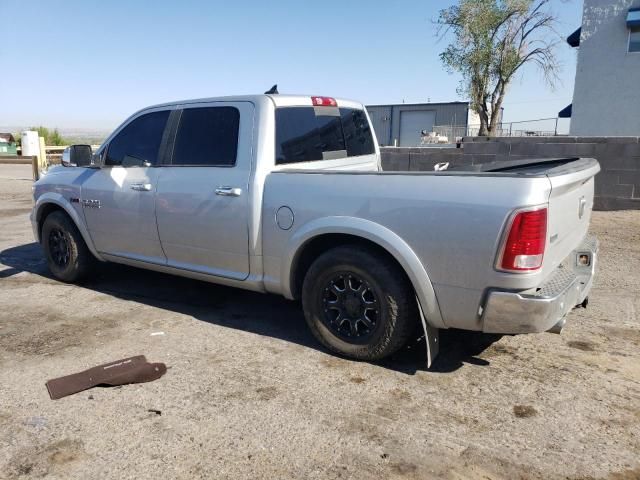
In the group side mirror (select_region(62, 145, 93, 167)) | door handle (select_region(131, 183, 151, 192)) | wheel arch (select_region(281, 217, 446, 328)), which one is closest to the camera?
wheel arch (select_region(281, 217, 446, 328))

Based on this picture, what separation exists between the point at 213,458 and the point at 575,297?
245cm

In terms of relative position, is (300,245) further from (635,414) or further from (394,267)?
(635,414)

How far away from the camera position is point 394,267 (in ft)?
11.2

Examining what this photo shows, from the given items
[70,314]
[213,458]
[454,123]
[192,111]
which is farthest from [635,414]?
[454,123]

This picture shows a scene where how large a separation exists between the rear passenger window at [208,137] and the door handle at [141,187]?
0.33 meters

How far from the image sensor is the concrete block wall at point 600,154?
927cm

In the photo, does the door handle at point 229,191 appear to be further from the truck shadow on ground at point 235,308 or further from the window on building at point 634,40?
the window on building at point 634,40

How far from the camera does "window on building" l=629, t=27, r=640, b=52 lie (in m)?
17.9

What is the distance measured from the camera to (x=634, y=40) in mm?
17969

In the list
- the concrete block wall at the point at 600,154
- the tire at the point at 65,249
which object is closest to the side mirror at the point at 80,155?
the tire at the point at 65,249

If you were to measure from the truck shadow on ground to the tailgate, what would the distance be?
3.29 ft

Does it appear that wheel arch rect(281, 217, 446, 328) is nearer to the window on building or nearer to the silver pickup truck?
the silver pickup truck

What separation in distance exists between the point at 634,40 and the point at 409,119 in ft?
91.3

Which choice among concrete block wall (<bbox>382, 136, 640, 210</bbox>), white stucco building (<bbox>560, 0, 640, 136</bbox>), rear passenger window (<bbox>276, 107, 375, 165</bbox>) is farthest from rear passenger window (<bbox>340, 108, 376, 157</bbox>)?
white stucco building (<bbox>560, 0, 640, 136</bbox>)
